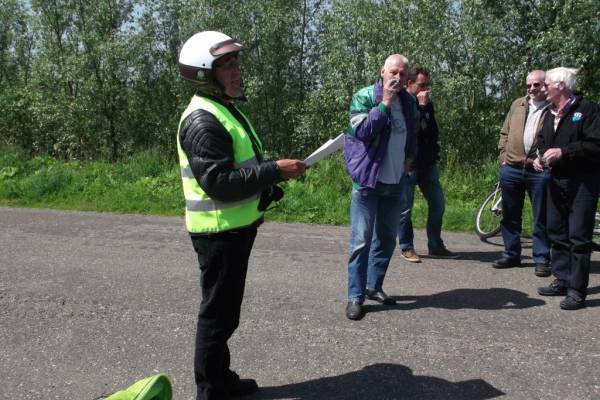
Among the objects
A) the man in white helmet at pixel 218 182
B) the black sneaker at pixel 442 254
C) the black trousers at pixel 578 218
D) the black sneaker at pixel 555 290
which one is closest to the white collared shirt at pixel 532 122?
the black trousers at pixel 578 218

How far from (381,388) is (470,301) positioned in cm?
189

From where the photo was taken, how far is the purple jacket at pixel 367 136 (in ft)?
14.7

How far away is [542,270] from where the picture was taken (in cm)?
597

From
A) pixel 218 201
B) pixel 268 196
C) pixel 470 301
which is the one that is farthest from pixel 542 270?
pixel 218 201

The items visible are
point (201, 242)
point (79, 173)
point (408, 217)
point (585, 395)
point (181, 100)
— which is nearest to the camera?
point (201, 242)

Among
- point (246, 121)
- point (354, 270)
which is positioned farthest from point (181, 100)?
point (246, 121)

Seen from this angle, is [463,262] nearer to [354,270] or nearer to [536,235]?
[536,235]

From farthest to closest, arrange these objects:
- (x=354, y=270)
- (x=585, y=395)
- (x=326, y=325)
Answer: (x=354, y=270) → (x=326, y=325) → (x=585, y=395)

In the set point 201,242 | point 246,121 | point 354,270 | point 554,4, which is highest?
point 554,4

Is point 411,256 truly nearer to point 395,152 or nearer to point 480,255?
point 480,255

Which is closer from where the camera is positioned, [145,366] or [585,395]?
[585,395]

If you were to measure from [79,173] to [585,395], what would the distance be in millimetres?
10091

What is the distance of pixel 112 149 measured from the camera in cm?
2033

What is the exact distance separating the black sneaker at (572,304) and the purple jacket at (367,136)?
1930 mm
